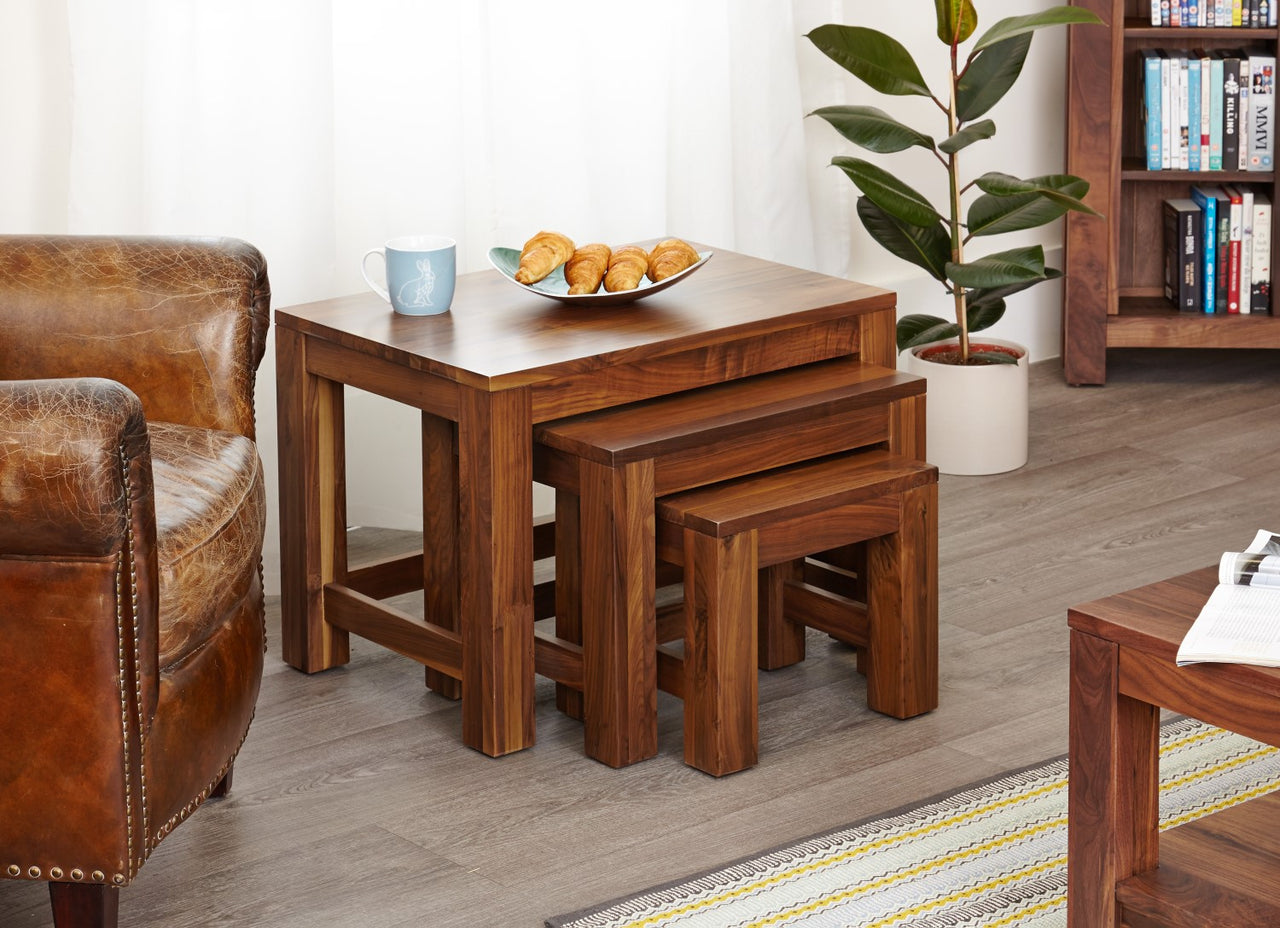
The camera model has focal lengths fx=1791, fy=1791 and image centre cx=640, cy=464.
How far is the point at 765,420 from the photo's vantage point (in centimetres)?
224

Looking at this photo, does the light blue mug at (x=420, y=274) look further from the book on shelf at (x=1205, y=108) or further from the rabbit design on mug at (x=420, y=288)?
the book on shelf at (x=1205, y=108)

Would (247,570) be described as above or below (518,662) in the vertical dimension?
above

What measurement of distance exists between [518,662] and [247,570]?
1.44 feet

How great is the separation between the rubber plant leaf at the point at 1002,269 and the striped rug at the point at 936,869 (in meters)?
1.16

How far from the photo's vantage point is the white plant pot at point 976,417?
333 cm

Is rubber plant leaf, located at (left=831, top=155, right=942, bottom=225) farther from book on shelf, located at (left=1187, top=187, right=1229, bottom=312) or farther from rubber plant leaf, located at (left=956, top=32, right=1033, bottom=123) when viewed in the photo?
book on shelf, located at (left=1187, top=187, right=1229, bottom=312)

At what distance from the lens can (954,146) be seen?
3.13 meters

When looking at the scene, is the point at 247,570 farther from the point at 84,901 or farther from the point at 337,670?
the point at 337,670

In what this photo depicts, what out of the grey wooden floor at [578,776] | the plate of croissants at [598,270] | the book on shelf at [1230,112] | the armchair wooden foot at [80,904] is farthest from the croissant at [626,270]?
the book on shelf at [1230,112]

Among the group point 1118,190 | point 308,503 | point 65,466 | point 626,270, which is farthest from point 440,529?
point 1118,190

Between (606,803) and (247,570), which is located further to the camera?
(606,803)

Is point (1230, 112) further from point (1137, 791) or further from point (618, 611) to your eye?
point (1137, 791)

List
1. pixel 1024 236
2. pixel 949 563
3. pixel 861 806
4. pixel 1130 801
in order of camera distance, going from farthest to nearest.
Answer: pixel 1024 236, pixel 949 563, pixel 861 806, pixel 1130 801

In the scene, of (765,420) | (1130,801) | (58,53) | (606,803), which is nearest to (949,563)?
(765,420)
